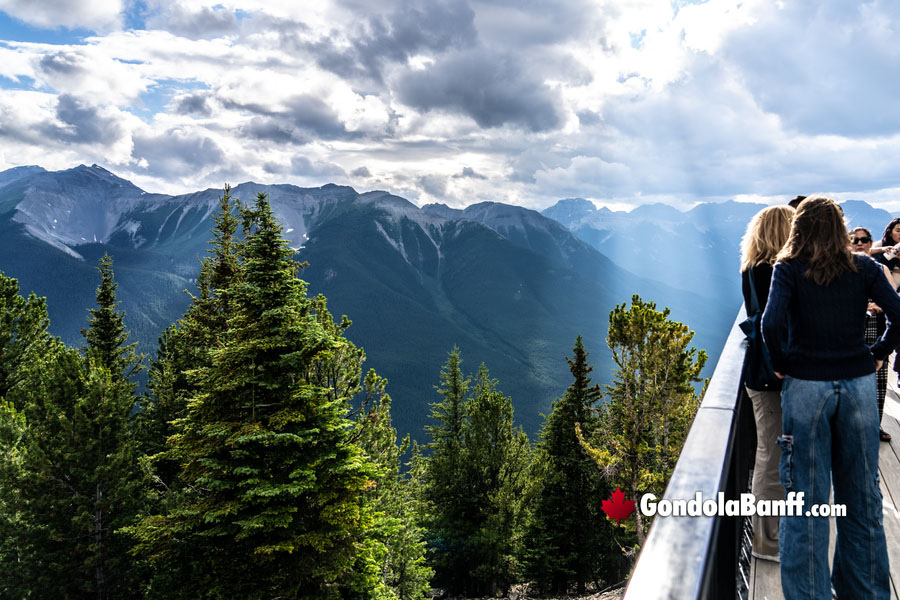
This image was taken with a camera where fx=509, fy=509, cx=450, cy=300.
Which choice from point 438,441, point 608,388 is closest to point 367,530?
point 608,388

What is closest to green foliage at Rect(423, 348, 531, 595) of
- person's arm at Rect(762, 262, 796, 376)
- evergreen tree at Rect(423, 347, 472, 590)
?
evergreen tree at Rect(423, 347, 472, 590)

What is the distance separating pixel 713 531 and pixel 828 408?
5.86 ft

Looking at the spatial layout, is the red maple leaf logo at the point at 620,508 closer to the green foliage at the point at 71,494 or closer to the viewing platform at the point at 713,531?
the viewing platform at the point at 713,531

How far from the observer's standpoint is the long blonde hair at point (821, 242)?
8.54 feet

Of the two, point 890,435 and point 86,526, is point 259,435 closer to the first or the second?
point 890,435

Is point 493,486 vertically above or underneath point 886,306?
underneath

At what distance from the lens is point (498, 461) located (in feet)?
97.3

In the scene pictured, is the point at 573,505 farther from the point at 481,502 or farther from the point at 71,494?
the point at 71,494

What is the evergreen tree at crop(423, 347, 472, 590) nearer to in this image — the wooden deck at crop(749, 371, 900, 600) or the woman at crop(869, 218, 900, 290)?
the woman at crop(869, 218, 900, 290)

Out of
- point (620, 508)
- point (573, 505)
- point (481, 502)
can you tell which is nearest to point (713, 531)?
point (620, 508)

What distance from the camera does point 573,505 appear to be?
25.9m

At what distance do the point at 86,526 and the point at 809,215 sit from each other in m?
21.4

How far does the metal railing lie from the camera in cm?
105

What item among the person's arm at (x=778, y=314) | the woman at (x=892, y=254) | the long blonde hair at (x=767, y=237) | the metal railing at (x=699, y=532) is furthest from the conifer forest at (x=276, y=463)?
the metal railing at (x=699, y=532)
